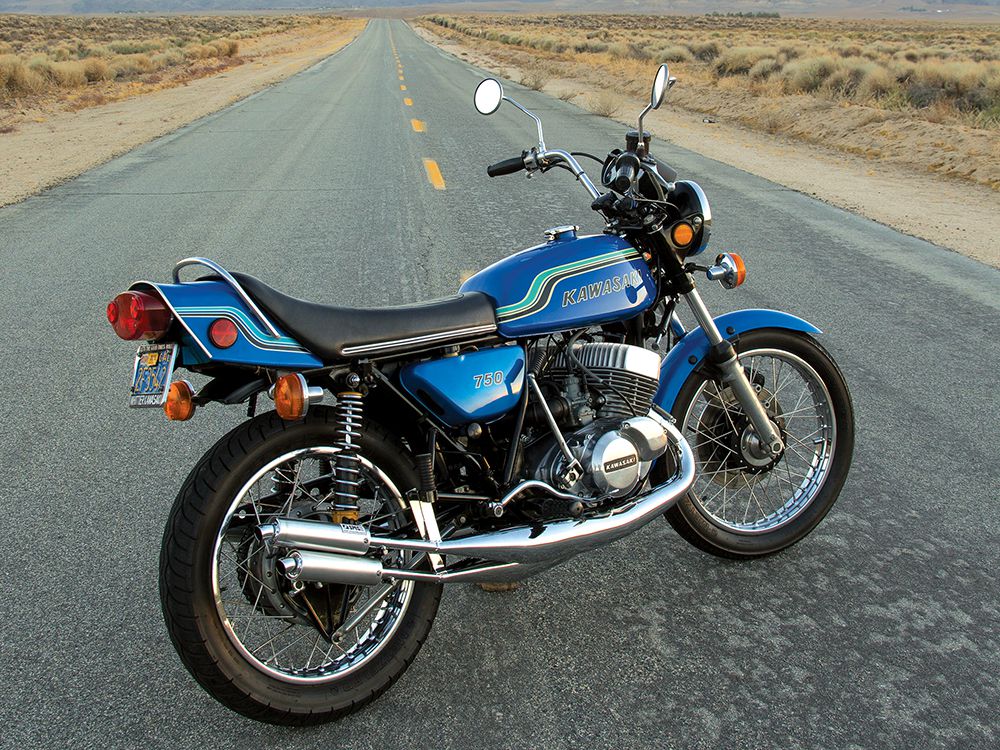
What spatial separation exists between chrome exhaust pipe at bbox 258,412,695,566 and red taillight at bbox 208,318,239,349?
53 centimetres

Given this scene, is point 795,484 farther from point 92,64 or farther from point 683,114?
point 92,64

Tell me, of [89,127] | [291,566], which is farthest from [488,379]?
[89,127]

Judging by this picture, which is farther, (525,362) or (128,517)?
(128,517)

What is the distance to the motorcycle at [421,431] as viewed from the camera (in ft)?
7.86

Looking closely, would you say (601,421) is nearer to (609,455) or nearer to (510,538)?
(609,455)

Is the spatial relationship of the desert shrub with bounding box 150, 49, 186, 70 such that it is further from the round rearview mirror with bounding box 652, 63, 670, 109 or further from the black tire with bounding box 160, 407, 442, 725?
the black tire with bounding box 160, 407, 442, 725

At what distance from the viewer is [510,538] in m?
2.77

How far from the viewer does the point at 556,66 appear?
35.2 metres

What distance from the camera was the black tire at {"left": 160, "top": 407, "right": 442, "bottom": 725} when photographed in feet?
7.79

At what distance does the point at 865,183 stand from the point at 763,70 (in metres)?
15.2

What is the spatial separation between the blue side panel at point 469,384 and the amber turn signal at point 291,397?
1.31 feet

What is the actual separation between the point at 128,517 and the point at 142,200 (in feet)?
23.6

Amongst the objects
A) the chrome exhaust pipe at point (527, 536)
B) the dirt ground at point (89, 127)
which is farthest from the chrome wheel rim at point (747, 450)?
the dirt ground at point (89, 127)

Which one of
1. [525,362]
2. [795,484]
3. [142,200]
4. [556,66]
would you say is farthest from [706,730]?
[556,66]
